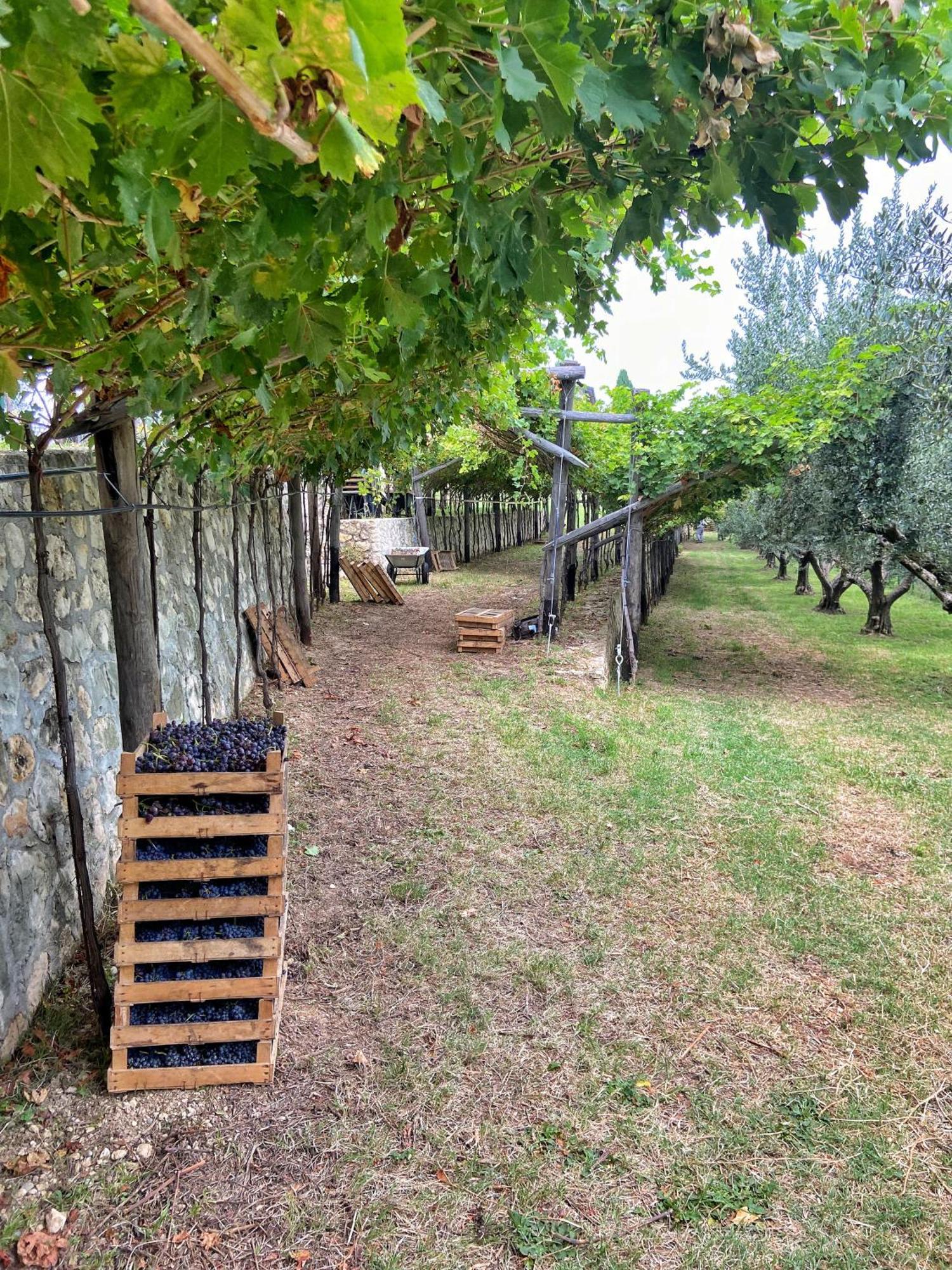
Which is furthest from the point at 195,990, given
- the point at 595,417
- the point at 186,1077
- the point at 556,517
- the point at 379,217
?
the point at 556,517

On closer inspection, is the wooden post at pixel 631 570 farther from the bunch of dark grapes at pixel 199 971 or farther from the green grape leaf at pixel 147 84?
the green grape leaf at pixel 147 84

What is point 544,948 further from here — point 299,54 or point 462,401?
point 462,401

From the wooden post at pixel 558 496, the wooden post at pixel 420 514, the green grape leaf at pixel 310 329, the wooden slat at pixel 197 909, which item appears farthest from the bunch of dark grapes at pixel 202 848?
the wooden post at pixel 420 514

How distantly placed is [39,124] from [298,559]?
30.3 ft

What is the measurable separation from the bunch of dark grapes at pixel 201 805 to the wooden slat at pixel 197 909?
0.32 metres

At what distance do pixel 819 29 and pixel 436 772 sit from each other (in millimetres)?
5309

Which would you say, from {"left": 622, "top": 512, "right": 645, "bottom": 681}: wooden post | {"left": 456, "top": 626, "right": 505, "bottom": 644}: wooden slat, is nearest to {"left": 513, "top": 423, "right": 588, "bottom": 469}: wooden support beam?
{"left": 622, "top": 512, "right": 645, "bottom": 681}: wooden post

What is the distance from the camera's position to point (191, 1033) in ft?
9.38

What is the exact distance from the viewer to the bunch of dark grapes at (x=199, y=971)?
113 inches

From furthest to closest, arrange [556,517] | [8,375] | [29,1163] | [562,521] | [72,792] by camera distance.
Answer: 1. [562,521]
2. [556,517]
3. [72,792]
4. [29,1163]
5. [8,375]

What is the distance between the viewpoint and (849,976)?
3.86 meters

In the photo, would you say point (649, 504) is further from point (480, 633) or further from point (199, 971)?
point (199, 971)

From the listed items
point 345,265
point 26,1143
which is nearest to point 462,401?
point 345,265

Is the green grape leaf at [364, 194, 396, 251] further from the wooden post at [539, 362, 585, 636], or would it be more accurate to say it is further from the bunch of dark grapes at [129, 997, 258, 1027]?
the wooden post at [539, 362, 585, 636]
